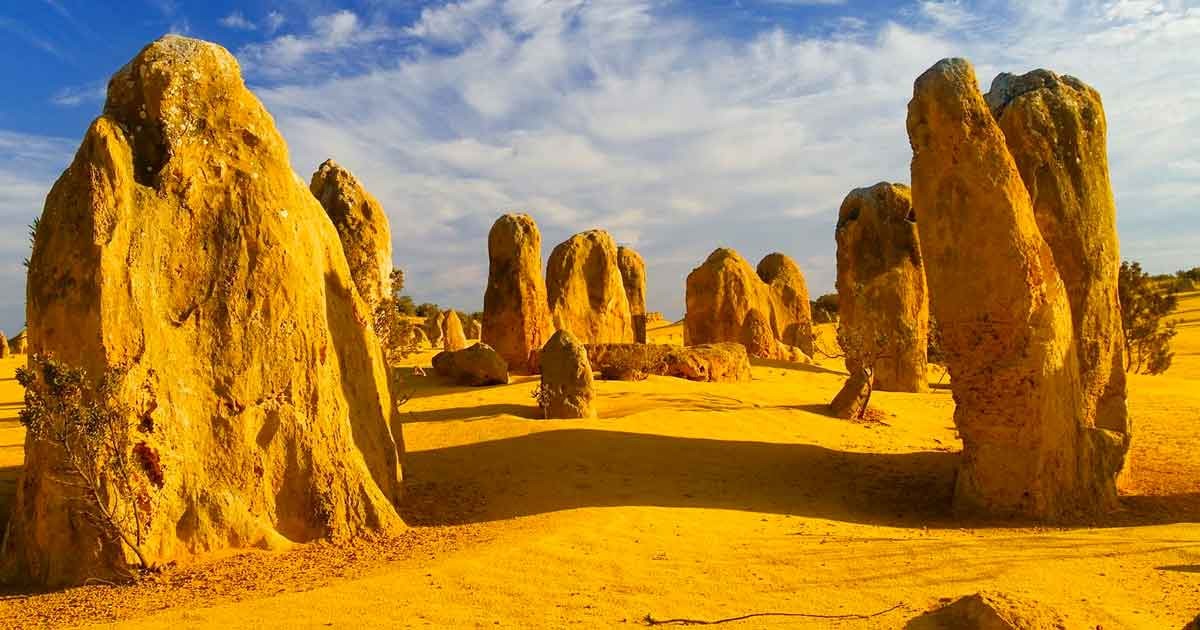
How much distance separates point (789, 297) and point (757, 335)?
5799 millimetres

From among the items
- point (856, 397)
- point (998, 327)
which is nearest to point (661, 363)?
point (856, 397)

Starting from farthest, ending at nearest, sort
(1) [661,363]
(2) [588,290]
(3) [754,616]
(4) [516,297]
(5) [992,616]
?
1. (2) [588,290]
2. (4) [516,297]
3. (1) [661,363]
4. (3) [754,616]
5. (5) [992,616]

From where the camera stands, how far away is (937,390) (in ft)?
63.8

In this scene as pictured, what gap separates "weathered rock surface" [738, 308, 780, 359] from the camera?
26.4 metres

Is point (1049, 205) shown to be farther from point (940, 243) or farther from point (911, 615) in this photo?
point (911, 615)

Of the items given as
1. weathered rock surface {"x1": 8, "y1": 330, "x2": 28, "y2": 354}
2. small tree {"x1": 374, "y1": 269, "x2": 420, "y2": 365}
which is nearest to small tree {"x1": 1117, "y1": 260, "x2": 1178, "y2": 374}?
small tree {"x1": 374, "y1": 269, "x2": 420, "y2": 365}

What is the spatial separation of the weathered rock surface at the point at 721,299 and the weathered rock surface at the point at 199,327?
61.5ft

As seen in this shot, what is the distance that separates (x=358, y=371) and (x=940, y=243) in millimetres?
6207

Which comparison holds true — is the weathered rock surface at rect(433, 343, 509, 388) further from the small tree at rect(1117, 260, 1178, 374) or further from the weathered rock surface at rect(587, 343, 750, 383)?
the small tree at rect(1117, 260, 1178, 374)

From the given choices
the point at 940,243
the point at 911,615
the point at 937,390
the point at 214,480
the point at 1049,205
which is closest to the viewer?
the point at 911,615

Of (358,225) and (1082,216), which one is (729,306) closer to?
(358,225)

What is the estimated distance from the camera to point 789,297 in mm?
31766

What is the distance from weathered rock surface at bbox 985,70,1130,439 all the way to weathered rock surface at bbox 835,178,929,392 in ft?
22.9

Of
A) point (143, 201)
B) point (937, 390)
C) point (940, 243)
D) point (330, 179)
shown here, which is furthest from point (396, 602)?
point (937, 390)
